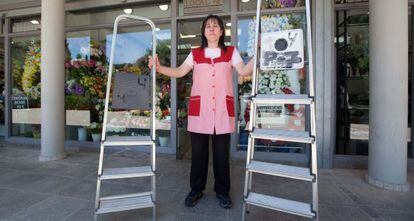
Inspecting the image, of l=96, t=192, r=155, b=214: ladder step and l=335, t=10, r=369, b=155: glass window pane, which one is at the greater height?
l=335, t=10, r=369, b=155: glass window pane

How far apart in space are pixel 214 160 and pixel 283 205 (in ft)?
3.02

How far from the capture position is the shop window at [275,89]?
15.2ft

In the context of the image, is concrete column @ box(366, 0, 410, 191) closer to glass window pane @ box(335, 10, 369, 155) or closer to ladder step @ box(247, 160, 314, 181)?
glass window pane @ box(335, 10, 369, 155)

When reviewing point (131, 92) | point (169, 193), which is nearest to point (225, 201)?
point (169, 193)

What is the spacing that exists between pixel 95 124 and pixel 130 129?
2.41ft

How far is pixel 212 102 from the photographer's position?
2.79 metres

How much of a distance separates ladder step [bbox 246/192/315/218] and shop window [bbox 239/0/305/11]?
3.34m

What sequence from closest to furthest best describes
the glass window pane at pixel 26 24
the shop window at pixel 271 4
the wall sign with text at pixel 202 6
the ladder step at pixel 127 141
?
the ladder step at pixel 127 141, the shop window at pixel 271 4, the wall sign with text at pixel 202 6, the glass window pane at pixel 26 24

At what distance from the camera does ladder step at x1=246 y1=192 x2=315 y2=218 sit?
2121mm

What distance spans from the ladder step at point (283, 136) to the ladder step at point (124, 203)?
1.09m

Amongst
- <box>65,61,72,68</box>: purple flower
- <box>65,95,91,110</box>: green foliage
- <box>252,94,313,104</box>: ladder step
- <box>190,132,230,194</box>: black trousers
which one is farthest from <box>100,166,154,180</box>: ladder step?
<box>65,61,72,68</box>: purple flower

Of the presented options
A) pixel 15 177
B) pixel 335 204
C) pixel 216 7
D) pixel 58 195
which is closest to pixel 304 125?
pixel 335 204

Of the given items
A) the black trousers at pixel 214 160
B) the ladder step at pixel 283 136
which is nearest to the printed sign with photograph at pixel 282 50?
the ladder step at pixel 283 136

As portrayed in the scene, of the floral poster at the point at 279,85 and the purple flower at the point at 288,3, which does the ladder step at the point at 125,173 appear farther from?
the purple flower at the point at 288,3
